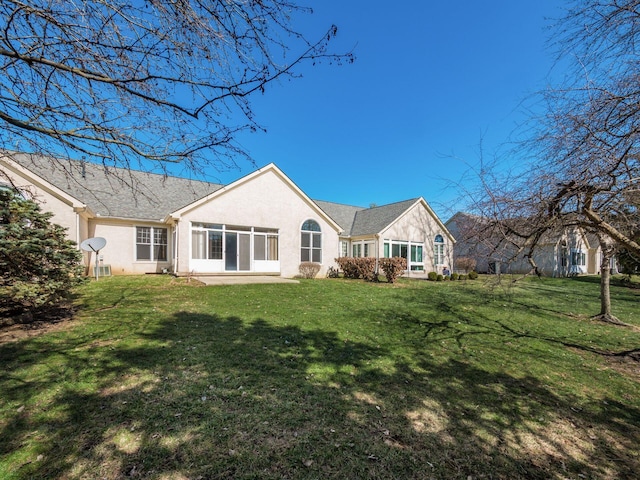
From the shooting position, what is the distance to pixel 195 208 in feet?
49.2

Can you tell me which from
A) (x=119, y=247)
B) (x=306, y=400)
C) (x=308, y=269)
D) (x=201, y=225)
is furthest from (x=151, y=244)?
(x=306, y=400)

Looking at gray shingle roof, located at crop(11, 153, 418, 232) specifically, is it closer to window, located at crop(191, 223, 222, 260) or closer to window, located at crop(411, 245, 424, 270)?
window, located at crop(191, 223, 222, 260)

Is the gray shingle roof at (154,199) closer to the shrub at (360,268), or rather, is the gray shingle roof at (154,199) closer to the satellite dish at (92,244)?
the satellite dish at (92,244)

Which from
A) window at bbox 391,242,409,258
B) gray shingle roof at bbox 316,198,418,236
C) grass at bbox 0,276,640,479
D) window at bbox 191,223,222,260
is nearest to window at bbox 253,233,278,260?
window at bbox 191,223,222,260

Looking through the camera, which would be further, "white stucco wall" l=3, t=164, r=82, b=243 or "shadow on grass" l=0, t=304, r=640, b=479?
"white stucco wall" l=3, t=164, r=82, b=243

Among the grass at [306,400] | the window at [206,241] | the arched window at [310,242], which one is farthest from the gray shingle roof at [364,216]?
the grass at [306,400]

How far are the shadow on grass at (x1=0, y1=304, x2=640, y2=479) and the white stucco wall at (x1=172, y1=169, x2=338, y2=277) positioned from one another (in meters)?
10.3

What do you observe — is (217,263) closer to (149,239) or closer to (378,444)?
(149,239)

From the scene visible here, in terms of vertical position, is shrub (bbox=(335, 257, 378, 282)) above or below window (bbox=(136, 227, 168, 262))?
below

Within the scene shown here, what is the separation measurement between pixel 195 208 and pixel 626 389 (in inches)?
631

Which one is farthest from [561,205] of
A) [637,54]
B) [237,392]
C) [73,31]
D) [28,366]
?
[28,366]

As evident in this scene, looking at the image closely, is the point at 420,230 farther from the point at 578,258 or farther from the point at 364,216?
the point at 578,258

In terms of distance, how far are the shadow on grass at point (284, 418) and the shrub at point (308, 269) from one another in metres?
12.1

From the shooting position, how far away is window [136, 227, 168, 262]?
16.5m
